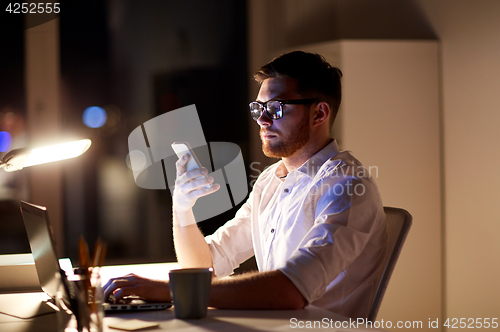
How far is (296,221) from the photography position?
1.36 metres

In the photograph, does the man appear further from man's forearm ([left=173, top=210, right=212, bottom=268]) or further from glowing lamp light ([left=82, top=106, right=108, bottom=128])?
glowing lamp light ([left=82, top=106, right=108, bottom=128])

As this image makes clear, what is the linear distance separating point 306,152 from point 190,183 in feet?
1.37

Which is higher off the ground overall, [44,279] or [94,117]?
[94,117]

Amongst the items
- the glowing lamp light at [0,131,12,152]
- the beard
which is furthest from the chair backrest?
the glowing lamp light at [0,131,12,152]

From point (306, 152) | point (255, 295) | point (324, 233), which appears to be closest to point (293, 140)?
point (306, 152)

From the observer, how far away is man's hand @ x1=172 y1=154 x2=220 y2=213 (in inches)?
57.6

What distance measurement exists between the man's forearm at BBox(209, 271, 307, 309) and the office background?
63.0 inches

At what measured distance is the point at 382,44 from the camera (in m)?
2.49

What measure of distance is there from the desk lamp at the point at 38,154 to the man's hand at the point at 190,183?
35 centimetres

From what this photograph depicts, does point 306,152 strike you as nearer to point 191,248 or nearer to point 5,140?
point 191,248

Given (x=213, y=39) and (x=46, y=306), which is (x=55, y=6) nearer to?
(x=213, y=39)

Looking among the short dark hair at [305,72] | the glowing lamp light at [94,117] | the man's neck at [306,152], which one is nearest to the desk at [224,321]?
the man's neck at [306,152]

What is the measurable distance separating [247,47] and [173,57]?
52 centimetres

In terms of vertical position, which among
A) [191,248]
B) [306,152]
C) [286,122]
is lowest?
[191,248]
